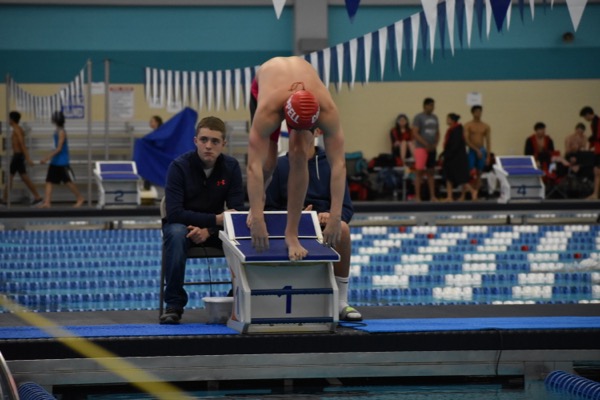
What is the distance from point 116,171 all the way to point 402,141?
6102 millimetres

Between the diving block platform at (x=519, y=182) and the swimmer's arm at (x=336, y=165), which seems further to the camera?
the diving block platform at (x=519, y=182)

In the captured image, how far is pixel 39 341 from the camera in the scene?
461cm

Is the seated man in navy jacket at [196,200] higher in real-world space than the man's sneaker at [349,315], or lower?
higher

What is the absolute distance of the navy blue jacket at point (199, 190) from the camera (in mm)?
5309

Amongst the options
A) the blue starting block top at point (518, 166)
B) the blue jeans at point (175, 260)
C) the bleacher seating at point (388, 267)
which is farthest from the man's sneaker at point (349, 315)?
the blue starting block top at point (518, 166)

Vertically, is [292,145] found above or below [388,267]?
above

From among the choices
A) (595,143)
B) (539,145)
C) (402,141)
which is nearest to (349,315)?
(595,143)

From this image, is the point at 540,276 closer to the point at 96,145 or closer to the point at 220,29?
the point at 96,145

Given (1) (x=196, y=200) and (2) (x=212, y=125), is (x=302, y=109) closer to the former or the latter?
(2) (x=212, y=125)

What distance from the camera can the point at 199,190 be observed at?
545cm

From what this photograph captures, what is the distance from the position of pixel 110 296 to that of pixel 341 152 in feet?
10.9

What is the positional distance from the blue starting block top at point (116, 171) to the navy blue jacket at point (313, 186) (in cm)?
901

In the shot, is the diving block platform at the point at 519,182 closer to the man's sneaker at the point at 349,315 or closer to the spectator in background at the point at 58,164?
the spectator in background at the point at 58,164

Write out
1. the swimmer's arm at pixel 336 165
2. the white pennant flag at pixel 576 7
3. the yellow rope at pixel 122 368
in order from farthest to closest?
the white pennant flag at pixel 576 7
the swimmer's arm at pixel 336 165
the yellow rope at pixel 122 368
